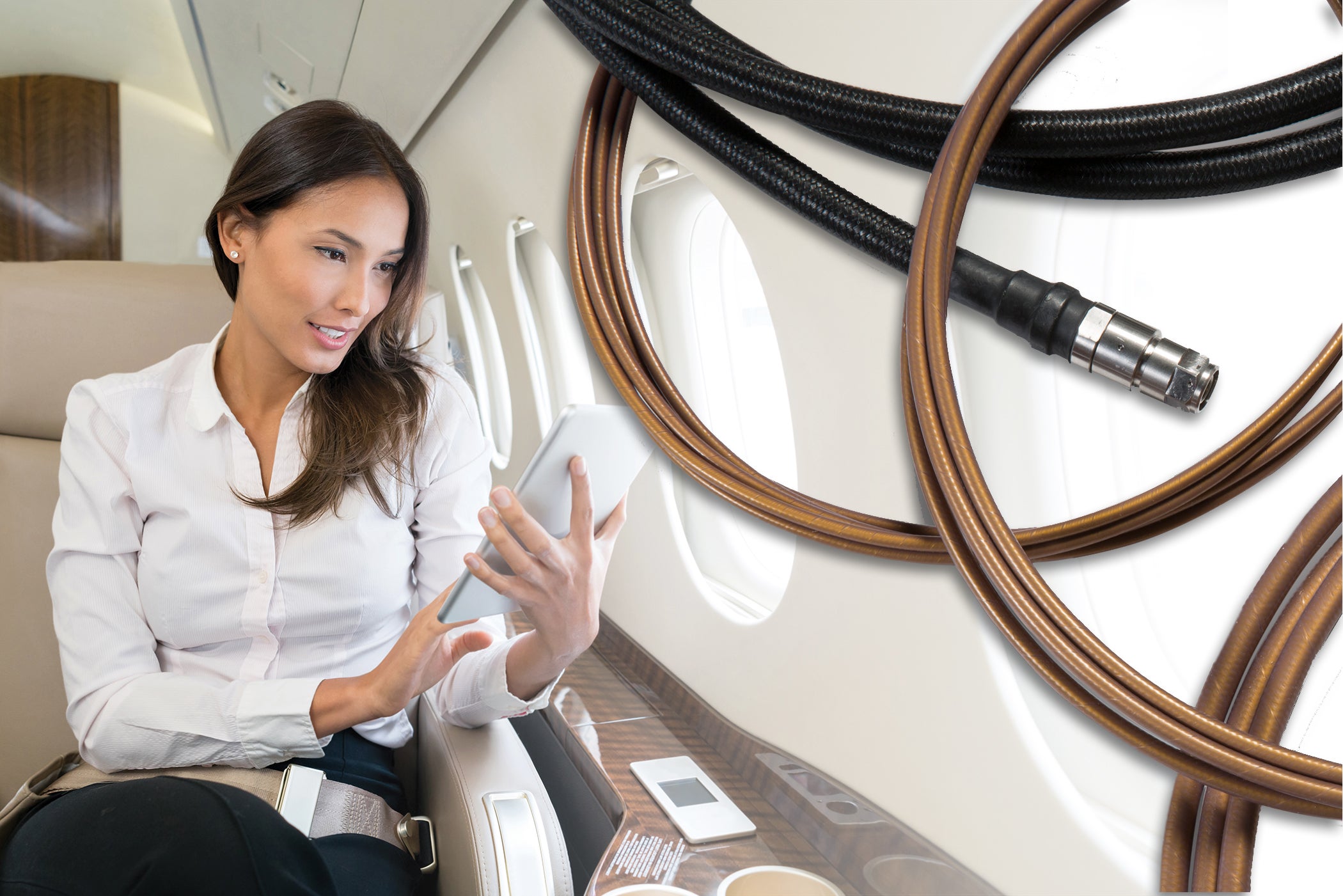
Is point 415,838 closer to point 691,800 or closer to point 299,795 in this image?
point 299,795

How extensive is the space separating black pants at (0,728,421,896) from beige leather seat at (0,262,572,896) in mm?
253

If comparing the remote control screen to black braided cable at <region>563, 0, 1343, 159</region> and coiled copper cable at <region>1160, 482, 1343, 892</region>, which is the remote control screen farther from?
black braided cable at <region>563, 0, 1343, 159</region>

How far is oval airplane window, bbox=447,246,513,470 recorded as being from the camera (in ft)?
10.3

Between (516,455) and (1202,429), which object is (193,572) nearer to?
(1202,429)

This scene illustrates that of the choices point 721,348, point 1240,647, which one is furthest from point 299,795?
point 721,348

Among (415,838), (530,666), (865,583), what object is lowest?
(415,838)

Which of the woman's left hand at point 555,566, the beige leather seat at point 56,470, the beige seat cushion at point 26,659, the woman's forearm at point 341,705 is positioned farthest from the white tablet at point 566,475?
the beige seat cushion at point 26,659

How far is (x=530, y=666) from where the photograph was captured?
3.64 feet

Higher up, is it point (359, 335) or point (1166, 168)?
point (1166, 168)

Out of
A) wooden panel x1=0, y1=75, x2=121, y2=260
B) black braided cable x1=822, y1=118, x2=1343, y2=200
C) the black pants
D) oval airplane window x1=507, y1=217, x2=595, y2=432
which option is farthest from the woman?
wooden panel x1=0, y1=75, x2=121, y2=260

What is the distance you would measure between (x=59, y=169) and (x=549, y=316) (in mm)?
5389

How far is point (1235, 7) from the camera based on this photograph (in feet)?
2.50

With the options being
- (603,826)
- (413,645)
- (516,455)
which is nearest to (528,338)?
(516,455)

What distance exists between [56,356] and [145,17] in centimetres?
453
